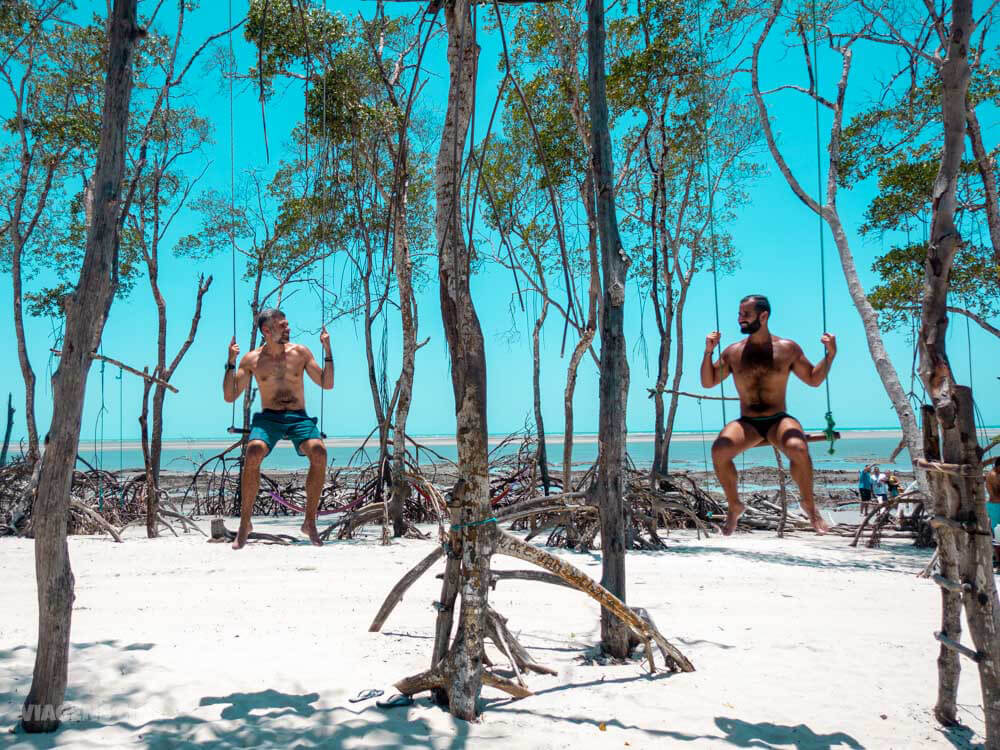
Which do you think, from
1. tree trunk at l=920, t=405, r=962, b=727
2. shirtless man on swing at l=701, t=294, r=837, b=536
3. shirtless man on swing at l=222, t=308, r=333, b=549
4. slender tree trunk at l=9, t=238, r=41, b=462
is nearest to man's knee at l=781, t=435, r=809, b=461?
shirtless man on swing at l=701, t=294, r=837, b=536

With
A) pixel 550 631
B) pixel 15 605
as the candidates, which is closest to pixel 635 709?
pixel 550 631

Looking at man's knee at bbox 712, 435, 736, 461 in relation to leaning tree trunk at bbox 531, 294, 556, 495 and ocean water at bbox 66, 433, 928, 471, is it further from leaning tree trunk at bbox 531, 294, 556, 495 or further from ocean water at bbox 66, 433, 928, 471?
ocean water at bbox 66, 433, 928, 471

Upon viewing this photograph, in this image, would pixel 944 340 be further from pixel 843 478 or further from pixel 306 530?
pixel 843 478

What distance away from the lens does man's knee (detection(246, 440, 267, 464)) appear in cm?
603

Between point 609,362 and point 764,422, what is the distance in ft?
5.17

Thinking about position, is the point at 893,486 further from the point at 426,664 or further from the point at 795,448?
the point at 426,664

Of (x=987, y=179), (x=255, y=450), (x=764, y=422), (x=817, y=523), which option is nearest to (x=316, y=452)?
(x=255, y=450)

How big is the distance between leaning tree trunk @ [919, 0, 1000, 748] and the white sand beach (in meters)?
0.61

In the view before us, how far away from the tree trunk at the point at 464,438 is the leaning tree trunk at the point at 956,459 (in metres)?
Result: 1.78

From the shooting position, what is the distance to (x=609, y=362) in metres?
3.80

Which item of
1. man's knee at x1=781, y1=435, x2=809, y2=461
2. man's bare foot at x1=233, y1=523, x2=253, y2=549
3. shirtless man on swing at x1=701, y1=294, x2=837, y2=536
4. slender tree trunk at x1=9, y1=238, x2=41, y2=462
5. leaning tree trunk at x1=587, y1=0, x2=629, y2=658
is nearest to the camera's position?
leaning tree trunk at x1=587, y1=0, x2=629, y2=658

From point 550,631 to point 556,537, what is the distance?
3791 millimetres

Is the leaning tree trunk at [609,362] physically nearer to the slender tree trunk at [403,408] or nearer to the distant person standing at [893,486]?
the slender tree trunk at [403,408]

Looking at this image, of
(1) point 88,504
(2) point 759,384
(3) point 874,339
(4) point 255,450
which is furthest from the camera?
(1) point 88,504
